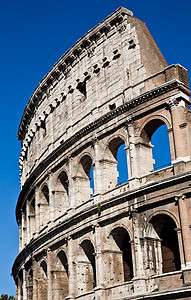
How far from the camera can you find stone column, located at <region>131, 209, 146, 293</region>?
19719mm

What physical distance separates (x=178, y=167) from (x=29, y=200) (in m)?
13.9

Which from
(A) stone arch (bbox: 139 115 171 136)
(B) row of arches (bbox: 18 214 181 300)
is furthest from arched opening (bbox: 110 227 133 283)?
(A) stone arch (bbox: 139 115 171 136)

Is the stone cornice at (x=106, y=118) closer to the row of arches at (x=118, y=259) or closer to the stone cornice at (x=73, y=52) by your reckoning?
the stone cornice at (x=73, y=52)

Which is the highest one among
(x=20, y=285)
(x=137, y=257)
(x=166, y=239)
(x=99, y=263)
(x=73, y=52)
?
(x=73, y=52)

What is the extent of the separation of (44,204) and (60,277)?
4908mm

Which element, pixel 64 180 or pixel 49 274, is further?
pixel 64 180

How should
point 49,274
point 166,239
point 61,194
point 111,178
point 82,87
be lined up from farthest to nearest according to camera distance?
1. point 61,194
2. point 82,87
3. point 49,274
4. point 111,178
5. point 166,239

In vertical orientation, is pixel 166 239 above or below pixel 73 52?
below

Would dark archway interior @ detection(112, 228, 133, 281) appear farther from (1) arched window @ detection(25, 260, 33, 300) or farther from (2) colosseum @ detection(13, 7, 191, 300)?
(1) arched window @ detection(25, 260, 33, 300)

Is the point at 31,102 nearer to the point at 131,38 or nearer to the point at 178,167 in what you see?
the point at 131,38

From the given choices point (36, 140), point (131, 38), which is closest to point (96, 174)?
point (131, 38)

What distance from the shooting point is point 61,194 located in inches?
1079

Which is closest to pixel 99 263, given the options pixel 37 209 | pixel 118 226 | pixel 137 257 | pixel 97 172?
pixel 118 226

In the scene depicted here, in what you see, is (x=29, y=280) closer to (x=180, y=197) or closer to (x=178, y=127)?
(x=180, y=197)
